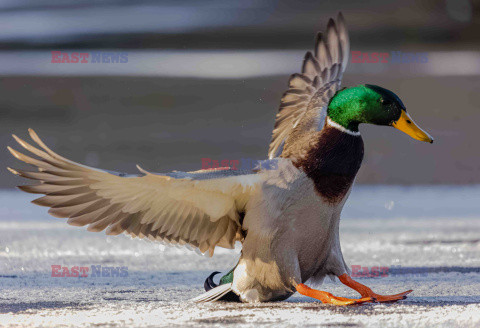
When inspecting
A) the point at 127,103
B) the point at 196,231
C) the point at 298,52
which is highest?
the point at 298,52

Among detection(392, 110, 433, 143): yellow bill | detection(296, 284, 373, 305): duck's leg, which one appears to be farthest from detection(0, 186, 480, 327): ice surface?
detection(392, 110, 433, 143): yellow bill

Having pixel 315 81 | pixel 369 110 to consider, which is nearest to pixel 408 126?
pixel 369 110

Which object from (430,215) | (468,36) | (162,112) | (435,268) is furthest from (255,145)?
(435,268)

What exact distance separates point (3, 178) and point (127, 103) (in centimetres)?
227

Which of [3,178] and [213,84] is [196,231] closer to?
[3,178]

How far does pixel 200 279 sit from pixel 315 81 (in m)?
0.93

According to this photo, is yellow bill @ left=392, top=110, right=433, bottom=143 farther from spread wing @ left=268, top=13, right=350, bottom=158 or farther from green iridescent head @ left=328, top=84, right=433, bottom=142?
spread wing @ left=268, top=13, right=350, bottom=158

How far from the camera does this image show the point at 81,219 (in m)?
2.71

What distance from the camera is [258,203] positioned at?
2656 millimetres

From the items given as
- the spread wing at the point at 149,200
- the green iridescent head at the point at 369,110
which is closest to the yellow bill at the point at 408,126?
the green iridescent head at the point at 369,110

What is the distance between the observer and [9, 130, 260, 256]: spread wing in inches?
102

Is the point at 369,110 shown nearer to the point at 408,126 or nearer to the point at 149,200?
the point at 408,126

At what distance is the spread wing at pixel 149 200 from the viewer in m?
2.58

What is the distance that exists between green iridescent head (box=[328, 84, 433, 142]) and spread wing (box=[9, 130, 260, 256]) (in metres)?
0.35
